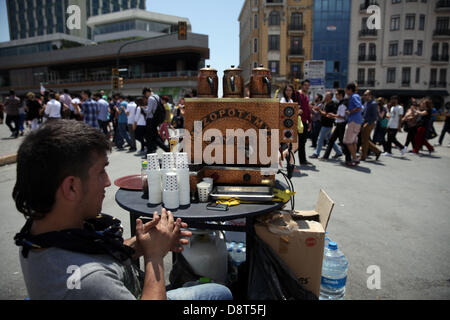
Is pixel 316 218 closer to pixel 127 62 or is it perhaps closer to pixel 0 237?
pixel 0 237

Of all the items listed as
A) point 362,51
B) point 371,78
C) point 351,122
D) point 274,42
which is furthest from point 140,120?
point 362,51

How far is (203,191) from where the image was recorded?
2.06 metres

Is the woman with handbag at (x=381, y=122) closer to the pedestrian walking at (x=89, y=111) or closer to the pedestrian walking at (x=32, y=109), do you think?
the pedestrian walking at (x=89, y=111)

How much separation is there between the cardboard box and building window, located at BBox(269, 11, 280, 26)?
129 ft

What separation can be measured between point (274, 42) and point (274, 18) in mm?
2908

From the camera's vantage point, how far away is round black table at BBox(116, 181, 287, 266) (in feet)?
5.98

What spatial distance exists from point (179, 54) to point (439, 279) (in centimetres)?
4240

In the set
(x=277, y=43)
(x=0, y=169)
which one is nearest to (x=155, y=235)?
(x=0, y=169)

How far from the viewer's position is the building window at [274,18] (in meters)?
36.4

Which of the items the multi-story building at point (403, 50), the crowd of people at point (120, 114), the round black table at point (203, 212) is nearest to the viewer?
the round black table at point (203, 212)

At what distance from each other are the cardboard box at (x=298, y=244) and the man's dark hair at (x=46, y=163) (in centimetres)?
136

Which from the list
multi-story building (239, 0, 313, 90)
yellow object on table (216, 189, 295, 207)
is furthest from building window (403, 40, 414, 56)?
yellow object on table (216, 189, 295, 207)

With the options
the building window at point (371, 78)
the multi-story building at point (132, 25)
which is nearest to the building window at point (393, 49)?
the building window at point (371, 78)

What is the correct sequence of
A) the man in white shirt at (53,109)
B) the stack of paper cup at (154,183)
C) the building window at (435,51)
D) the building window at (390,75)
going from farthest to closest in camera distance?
the building window at (390,75), the building window at (435,51), the man in white shirt at (53,109), the stack of paper cup at (154,183)
